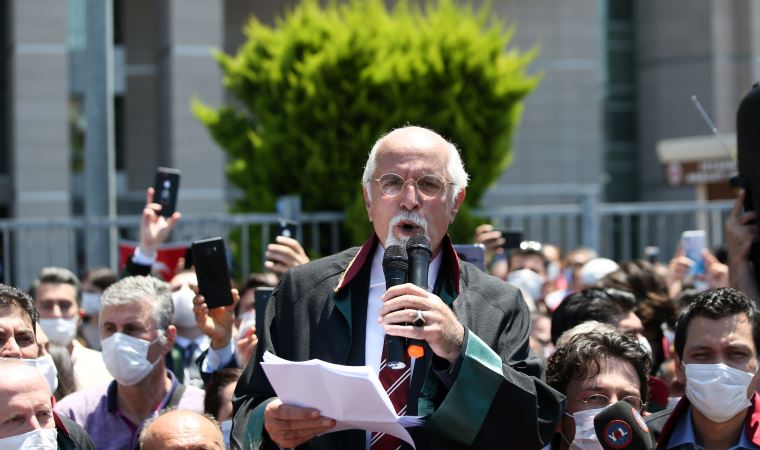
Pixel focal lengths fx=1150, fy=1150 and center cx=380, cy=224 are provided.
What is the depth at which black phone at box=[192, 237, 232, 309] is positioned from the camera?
5.08m

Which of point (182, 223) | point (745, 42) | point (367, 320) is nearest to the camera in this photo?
point (367, 320)

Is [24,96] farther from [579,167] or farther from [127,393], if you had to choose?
[127,393]

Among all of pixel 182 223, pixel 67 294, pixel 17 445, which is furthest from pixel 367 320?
pixel 182 223

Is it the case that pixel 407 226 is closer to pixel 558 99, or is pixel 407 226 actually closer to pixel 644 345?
pixel 644 345

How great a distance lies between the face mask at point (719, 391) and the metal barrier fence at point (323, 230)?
16.5ft

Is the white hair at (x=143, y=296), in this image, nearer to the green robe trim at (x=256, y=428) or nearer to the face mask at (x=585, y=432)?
the green robe trim at (x=256, y=428)

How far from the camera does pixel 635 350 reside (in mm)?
4238

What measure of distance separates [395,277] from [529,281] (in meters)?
5.31

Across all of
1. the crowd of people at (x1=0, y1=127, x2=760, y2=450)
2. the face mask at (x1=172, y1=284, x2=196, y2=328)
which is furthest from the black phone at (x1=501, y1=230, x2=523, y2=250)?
the face mask at (x1=172, y1=284, x2=196, y2=328)

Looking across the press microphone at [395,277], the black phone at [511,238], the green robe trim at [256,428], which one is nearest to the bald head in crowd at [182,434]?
the green robe trim at [256,428]

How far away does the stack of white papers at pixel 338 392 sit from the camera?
3082mm

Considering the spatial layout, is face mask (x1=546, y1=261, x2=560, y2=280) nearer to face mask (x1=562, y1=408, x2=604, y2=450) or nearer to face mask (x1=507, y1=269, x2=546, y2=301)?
face mask (x1=507, y1=269, x2=546, y2=301)

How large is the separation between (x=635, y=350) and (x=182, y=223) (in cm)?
570

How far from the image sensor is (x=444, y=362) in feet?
10.9
